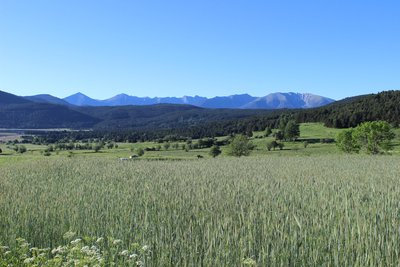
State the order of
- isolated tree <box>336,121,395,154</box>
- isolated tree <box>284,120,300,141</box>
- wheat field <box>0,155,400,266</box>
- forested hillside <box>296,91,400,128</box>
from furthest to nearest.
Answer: forested hillside <box>296,91,400,128</box> → isolated tree <box>284,120,300,141</box> → isolated tree <box>336,121,395,154</box> → wheat field <box>0,155,400,266</box>

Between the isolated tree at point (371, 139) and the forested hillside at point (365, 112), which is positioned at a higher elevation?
the forested hillside at point (365, 112)

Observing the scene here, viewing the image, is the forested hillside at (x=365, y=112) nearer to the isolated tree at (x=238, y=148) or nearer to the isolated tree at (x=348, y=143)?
the isolated tree at (x=348, y=143)

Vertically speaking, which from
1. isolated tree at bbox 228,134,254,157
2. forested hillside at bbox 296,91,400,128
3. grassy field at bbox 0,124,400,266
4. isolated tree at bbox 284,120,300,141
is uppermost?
forested hillside at bbox 296,91,400,128

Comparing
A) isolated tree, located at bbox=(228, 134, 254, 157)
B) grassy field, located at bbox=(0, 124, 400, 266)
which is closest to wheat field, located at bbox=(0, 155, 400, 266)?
grassy field, located at bbox=(0, 124, 400, 266)

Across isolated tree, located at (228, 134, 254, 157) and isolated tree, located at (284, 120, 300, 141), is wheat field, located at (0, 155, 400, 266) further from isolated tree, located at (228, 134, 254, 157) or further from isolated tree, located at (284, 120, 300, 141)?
isolated tree, located at (284, 120, 300, 141)

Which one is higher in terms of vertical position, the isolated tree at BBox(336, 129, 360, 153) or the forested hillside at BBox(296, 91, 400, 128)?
the forested hillside at BBox(296, 91, 400, 128)

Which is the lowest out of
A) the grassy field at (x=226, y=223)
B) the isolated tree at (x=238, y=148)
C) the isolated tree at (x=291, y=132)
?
the isolated tree at (x=238, y=148)

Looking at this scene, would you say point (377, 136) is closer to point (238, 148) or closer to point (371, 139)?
point (371, 139)

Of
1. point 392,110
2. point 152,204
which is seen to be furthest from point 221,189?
point 392,110

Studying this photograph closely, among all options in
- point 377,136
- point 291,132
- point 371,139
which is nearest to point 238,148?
point 371,139

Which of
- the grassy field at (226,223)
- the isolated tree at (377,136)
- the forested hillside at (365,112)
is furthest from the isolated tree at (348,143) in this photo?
the grassy field at (226,223)

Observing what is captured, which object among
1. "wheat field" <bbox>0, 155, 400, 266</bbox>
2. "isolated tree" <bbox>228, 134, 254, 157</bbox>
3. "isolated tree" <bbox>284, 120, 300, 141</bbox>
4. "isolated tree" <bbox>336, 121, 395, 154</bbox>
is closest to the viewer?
"wheat field" <bbox>0, 155, 400, 266</bbox>

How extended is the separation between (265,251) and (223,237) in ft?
2.69

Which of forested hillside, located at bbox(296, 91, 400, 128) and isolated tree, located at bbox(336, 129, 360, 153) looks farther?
forested hillside, located at bbox(296, 91, 400, 128)
